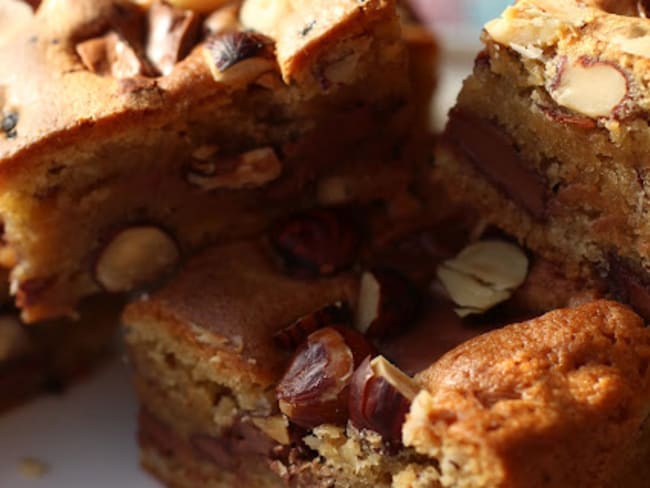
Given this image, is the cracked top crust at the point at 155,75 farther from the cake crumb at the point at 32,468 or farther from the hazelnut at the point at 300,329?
the cake crumb at the point at 32,468

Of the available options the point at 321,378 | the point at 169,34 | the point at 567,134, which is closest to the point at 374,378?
the point at 321,378

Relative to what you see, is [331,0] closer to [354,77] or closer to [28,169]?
[354,77]

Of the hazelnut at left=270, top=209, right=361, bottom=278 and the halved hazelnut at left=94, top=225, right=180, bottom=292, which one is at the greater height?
the hazelnut at left=270, top=209, right=361, bottom=278

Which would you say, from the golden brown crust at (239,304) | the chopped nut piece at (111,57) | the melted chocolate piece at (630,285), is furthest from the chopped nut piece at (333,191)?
the melted chocolate piece at (630,285)

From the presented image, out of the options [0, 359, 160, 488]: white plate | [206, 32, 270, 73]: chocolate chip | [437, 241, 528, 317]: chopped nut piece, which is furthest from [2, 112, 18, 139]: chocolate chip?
[437, 241, 528, 317]: chopped nut piece

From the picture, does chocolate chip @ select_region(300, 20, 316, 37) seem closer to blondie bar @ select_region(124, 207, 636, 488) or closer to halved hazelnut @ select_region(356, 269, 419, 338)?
blondie bar @ select_region(124, 207, 636, 488)

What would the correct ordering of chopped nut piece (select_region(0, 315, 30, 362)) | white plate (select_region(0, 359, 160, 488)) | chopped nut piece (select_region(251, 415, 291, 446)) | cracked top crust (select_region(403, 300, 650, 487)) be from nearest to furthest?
cracked top crust (select_region(403, 300, 650, 487))
chopped nut piece (select_region(251, 415, 291, 446))
white plate (select_region(0, 359, 160, 488))
chopped nut piece (select_region(0, 315, 30, 362))

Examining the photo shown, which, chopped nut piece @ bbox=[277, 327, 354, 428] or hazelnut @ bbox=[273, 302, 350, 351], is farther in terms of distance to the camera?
hazelnut @ bbox=[273, 302, 350, 351]
